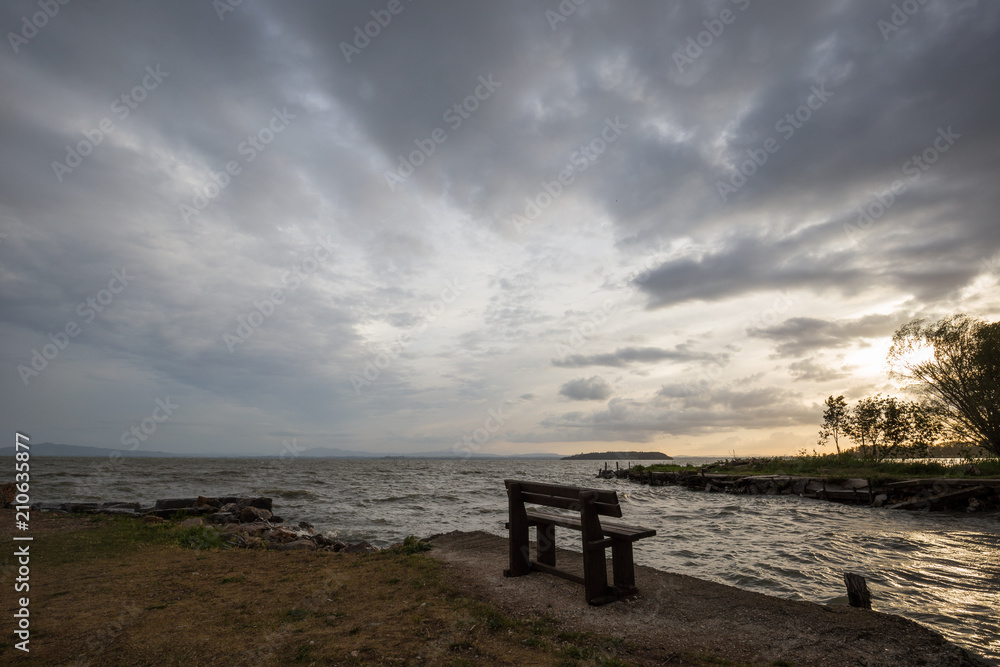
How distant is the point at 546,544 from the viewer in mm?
7996

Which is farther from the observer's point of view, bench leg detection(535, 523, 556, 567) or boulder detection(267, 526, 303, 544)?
boulder detection(267, 526, 303, 544)

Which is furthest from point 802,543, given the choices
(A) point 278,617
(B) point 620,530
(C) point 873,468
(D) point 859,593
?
(C) point 873,468

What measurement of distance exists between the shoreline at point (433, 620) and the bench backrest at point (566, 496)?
1256mm

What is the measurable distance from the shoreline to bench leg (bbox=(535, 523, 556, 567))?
282mm

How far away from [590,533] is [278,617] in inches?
168

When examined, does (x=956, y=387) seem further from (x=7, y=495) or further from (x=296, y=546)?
(x=7, y=495)

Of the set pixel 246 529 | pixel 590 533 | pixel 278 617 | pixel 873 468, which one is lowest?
pixel 246 529

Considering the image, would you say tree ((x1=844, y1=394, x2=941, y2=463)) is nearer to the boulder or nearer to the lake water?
the lake water

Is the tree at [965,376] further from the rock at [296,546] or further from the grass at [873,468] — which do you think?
the rock at [296,546]

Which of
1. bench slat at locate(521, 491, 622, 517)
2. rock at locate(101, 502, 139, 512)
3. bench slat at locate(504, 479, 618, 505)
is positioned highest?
bench slat at locate(504, 479, 618, 505)

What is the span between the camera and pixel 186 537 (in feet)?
40.3

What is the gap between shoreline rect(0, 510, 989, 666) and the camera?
4887 mm

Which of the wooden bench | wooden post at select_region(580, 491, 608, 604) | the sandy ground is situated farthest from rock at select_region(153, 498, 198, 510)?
wooden post at select_region(580, 491, 608, 604)

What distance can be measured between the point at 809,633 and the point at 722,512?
18.0m
